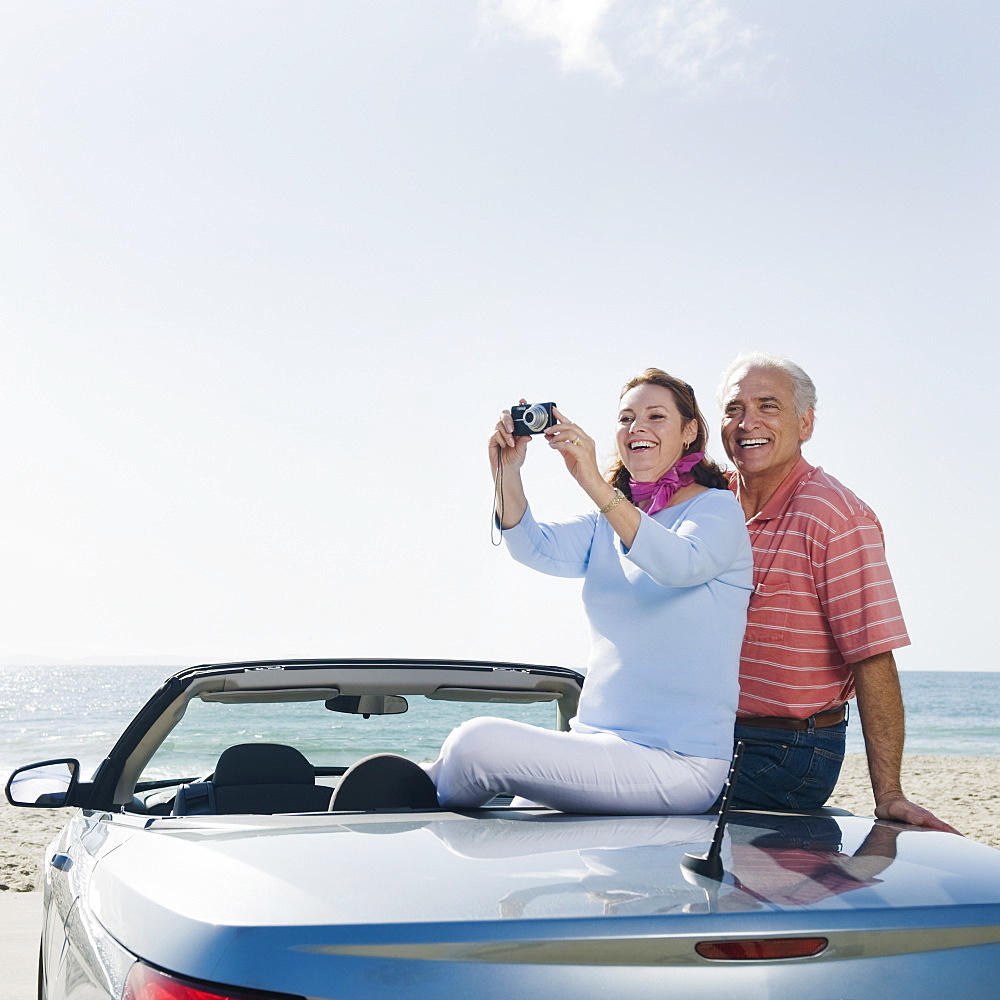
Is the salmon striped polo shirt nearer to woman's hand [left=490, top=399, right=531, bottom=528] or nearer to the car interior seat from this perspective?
woman's hand [left=490, top=399, right=531, bottom=528]

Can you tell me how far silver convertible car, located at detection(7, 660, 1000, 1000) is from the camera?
1.18 m

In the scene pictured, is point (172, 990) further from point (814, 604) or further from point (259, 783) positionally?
point (814, 604)

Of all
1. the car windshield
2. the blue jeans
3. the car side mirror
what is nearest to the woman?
the blue jeans

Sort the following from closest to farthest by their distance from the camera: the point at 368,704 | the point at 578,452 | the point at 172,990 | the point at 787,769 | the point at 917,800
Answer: the point at 172,990
the point at 578,452
the point at 787,769
the point at 368,704
the point at 917,800

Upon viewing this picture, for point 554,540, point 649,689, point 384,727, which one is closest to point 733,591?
point 649,689

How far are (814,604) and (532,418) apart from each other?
40.0 inches

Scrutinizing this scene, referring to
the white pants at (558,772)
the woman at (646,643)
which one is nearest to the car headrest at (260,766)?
the woman at (646,643)

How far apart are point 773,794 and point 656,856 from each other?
1380 millimetres

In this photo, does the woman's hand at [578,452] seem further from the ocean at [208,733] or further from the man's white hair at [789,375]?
the ocean at [208,733]

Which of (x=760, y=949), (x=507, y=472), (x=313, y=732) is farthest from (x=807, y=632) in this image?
(x=313, y=732)

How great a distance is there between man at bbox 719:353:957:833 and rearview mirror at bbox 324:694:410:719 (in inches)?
42.4

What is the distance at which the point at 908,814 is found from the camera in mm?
2225

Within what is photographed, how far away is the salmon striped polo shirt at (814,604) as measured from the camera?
2.80m

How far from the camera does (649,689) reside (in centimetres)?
223
